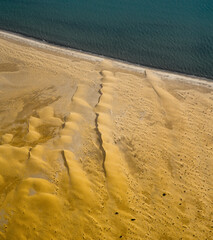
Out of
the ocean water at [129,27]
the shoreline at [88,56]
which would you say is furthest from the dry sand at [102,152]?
the ocean water at [129,27]

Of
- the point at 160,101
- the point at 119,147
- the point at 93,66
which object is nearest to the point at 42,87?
the point at 93,66

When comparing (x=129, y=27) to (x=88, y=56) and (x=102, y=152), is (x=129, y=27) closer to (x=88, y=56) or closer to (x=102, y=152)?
(x=88, y=56)

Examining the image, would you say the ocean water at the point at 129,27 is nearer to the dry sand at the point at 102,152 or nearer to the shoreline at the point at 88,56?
the shoreline at the point at 88,56

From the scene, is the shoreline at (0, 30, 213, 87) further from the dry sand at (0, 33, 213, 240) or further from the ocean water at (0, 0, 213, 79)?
the ocean water at (0, 0, 213, 79)

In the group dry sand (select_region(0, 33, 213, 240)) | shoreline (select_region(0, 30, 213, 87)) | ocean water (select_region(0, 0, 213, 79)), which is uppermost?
ocean water (select_region(0, 0, 213, 79))

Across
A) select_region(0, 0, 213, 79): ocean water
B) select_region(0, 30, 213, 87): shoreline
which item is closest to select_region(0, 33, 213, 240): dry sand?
select_region(0, 30, 213, 87): shoreline
